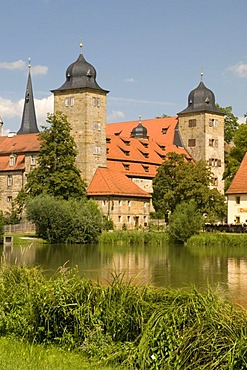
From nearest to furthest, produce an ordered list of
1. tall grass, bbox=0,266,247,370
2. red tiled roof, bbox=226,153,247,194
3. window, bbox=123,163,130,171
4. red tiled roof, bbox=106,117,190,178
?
tall grass, bbox=0,266,247,370
red tiled roof, bbox=226,153,247,194
window, bbox=123,163,130,171
red tiled roof, bbox=106,117,190,178

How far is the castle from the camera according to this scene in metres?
59.3

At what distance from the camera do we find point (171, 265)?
2911cm

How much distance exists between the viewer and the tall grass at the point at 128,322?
7.91 metres

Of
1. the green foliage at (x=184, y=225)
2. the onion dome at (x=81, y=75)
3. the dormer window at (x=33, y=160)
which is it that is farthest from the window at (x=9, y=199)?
the green foliage at (x=184, y=225)

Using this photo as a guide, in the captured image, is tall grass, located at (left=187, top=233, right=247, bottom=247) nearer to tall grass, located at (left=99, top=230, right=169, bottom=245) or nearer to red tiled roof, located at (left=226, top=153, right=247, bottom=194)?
tall grass, located at (left=99, top=230, right=169, bottom=245)

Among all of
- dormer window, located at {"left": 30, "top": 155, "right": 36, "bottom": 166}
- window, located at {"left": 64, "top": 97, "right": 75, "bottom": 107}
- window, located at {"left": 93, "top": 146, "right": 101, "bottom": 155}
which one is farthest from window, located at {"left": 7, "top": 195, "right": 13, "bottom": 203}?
window, located at {"left": 64, "top": 97, "right": 75, "bottom": 107}

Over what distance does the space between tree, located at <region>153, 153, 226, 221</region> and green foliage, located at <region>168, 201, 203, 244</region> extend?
675 centimetres

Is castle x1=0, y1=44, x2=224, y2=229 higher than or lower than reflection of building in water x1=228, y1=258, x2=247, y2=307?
higher

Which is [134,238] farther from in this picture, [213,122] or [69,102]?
[213,122]

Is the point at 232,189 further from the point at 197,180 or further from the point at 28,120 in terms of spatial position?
the point at 28,120

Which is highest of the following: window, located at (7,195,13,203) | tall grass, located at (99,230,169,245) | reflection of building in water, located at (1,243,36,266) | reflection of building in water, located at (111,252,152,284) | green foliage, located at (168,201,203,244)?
window, located at (7,195,13,203)

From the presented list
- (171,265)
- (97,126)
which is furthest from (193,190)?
(171,265)

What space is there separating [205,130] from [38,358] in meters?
65.0

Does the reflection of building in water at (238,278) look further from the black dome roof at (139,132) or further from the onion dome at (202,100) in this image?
the black dome roof at (139,132)
